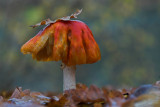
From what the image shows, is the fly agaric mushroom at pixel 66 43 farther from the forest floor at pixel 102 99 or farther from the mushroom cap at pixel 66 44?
the forest floor at pixel 102 99

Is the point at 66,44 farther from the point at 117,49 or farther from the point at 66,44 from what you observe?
the point at 117,49

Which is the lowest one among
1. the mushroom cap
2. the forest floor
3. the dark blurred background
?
the forest floor

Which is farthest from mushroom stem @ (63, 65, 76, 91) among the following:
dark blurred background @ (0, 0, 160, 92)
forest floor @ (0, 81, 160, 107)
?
dark blurred background @ (0, 0, 160, 92)

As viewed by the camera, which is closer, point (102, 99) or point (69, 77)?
point (102, 99)

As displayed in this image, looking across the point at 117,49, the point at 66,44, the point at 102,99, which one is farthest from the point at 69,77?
the point at 117,49

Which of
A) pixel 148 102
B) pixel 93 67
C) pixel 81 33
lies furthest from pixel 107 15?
pixel 148 102

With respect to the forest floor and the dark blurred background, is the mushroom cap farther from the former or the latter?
the dark blurred background

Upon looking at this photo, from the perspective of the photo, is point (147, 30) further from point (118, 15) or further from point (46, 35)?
point (46, 35)

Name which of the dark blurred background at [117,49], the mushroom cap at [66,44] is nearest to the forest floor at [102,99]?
the mushroom cap at [66,44]
